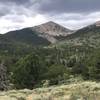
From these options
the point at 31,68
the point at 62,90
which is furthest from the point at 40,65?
the point at 62,90

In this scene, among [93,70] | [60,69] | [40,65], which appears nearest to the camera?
[93,70]

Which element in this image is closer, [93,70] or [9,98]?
[9,98]

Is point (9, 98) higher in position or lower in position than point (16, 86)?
higher

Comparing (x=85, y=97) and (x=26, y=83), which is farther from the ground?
(x=85, y=97)

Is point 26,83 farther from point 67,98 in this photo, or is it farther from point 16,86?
point 67,98

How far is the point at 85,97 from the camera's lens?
732 inches

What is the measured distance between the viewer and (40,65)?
87625 millimetres

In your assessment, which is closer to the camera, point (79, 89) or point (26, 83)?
point (79, 89)

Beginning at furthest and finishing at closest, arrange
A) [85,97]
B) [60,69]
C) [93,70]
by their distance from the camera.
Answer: [60,69], [93,70], [85,97]

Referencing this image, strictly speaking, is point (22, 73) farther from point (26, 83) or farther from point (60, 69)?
point (60, 69)

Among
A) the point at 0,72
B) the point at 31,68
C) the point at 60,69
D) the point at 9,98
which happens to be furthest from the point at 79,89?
the point at 60,69

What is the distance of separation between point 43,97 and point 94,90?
360cm

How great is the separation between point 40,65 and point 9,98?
68.5 meters

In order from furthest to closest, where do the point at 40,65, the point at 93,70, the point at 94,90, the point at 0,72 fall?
the point at 40,65
the point at 93,70
the point at 0,72
the point at 94,90
